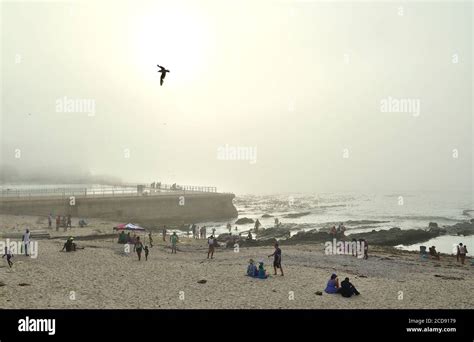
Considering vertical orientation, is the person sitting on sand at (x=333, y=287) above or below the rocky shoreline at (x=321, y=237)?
above

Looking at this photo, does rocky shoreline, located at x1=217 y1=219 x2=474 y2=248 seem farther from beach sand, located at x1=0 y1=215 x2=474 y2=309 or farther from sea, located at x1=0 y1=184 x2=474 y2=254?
beach sand, located at x1=0 y1=215 x2=474 y2=309

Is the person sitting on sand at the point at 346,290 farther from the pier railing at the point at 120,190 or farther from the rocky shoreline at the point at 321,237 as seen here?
the pier railing at the point at 120,190

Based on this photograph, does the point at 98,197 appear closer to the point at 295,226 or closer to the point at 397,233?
the point at 295,226

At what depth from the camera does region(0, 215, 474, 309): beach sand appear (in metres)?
14.8

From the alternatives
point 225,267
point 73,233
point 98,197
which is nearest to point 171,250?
point 225,267

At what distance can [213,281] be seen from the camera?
18.2m

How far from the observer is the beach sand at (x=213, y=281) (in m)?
14.8

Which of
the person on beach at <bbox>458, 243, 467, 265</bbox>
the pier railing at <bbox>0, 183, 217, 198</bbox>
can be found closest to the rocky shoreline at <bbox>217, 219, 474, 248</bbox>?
the person on beach at <bbox>458, 243, 467, 265</bbox>

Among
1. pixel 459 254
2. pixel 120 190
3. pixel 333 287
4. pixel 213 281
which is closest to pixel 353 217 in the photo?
pixel 120 190

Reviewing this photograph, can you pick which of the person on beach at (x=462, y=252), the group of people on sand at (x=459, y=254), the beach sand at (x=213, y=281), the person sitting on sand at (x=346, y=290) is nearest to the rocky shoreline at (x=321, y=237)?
the beach sand at (x=213, y=281)

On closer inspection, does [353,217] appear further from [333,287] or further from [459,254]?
[333,287]

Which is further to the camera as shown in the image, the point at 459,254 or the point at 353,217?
the point at 353,217
